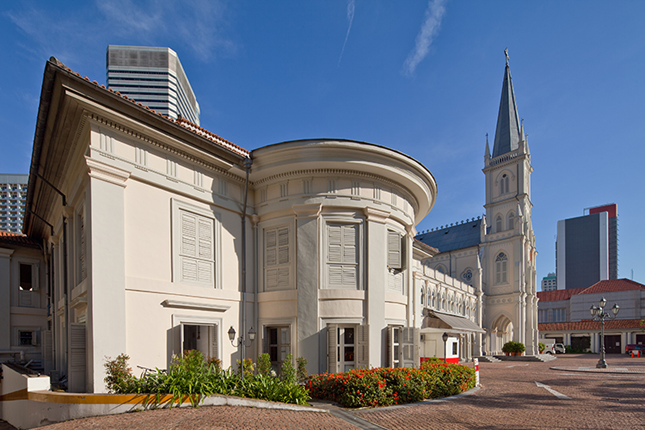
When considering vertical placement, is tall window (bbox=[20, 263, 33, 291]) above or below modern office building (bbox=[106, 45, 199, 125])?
below

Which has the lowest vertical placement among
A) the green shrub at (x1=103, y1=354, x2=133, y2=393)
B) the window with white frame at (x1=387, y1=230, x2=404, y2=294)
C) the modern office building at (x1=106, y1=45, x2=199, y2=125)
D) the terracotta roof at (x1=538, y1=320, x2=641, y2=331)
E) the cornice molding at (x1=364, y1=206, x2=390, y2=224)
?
the terracotta roof at (x1=538, y1=320, x2=641, y2=331)

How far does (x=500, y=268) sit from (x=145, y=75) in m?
93.4

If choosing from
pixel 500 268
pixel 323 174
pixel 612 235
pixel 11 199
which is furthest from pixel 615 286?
pixel 612 235

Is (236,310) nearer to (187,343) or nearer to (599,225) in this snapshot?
(187,343)

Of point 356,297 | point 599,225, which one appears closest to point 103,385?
point 356,297

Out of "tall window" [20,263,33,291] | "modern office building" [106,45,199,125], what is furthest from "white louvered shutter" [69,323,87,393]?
"modern office building" [106,45,199,125]

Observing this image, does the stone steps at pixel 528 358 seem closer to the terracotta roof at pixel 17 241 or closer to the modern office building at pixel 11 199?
the terracotta roof at pixel 17 241

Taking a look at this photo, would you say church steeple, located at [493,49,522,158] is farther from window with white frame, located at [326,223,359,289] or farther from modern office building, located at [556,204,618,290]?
modern office building, located at [556,204,618,290]

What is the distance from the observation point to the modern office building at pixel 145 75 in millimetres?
100688

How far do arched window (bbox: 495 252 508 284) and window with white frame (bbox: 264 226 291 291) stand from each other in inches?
1877

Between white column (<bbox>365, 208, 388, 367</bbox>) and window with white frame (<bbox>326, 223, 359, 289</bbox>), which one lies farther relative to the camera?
window with white frame (<bbox>326, 223, 359, 289</bbox>)

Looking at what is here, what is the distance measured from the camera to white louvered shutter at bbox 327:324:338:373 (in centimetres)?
1225

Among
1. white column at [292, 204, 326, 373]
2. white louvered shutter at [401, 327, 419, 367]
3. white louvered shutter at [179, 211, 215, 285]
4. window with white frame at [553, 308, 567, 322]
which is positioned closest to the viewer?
white louvered shutter at [179, 211, 215, 285]

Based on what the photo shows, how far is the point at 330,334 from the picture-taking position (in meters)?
12.4
